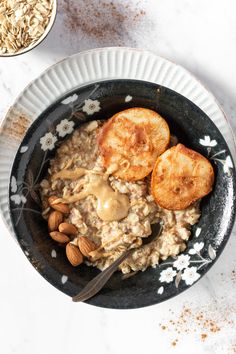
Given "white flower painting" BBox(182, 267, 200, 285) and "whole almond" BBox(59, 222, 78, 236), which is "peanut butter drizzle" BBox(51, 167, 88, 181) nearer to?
"whole almond" BBox(59, 222, 78, 236)

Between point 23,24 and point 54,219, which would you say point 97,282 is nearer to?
point 54,219

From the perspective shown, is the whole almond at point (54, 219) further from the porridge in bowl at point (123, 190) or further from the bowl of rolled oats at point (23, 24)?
the bowl of rolled oats at point (23, 24)

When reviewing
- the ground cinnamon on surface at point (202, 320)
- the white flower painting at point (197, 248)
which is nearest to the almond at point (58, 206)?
the white flower painting at point (197, 248)

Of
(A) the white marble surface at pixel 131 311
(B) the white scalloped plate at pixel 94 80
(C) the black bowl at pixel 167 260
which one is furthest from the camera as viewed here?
(A) the white marble surface at pixel 131 311

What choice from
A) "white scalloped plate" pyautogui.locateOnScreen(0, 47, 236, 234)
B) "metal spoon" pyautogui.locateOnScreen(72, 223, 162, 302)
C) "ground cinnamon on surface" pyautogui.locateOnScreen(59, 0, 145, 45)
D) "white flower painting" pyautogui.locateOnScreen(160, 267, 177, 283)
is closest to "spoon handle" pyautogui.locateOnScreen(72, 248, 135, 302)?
"metal spoon" pyautogui.locateOnScreen(72, 223, 162, 302)

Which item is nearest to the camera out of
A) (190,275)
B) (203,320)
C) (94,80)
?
(190,275)

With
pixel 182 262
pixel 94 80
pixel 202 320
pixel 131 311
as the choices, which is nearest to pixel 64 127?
pixel 94 80
